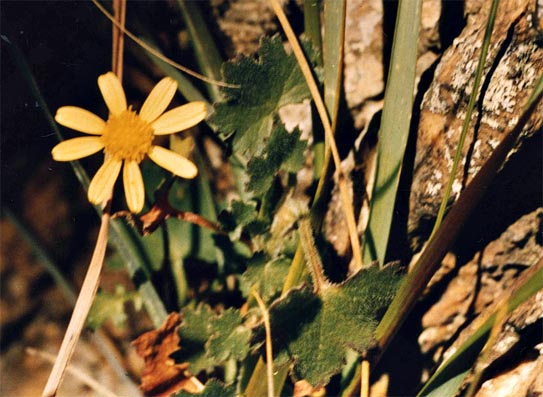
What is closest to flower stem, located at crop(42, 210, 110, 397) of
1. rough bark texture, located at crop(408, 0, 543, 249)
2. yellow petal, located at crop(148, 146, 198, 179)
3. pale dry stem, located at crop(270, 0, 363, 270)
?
yellow petal, located at crop(148, 146, 198, 179)

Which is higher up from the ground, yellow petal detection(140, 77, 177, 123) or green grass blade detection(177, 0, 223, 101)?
green grass blade detection(177, 0, 223, 101)

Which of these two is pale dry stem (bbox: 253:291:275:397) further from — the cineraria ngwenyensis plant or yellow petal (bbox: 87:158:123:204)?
yellow petal (bbox: 87:158:123:204)

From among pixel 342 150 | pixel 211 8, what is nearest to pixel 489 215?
pixel 342 150

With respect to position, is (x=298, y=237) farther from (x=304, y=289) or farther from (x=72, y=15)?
(x=72, y=15)

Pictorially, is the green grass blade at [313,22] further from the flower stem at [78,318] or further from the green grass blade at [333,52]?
the flower stem at [78,318]

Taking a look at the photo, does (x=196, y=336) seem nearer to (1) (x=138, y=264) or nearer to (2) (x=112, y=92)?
(1) (x=138, y=264)

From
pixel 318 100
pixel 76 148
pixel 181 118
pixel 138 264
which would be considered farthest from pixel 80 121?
pixel 318 100

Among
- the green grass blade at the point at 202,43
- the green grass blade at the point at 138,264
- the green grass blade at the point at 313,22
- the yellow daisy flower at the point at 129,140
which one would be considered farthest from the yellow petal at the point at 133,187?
the green grass blade at the point at 313,22
